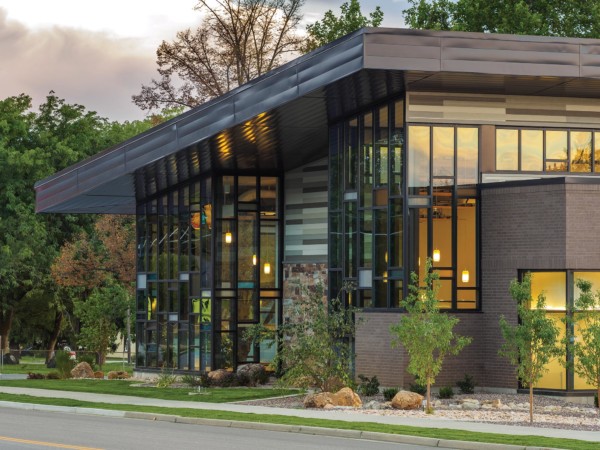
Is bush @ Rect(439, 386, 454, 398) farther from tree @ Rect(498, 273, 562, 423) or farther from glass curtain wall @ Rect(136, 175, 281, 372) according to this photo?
glass curtain wall @ Rect(136, 175, 281, 372)

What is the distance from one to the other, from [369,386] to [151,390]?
7.80m

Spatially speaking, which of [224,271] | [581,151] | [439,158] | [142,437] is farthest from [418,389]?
[224,271]

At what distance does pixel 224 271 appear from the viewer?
4234 centimetres

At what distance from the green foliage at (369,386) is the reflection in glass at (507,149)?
21.7ft

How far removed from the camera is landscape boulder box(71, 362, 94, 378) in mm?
46406

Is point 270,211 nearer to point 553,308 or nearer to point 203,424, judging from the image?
point 553,308

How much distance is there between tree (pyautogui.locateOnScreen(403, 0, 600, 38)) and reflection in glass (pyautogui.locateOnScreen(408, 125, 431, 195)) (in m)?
27.5

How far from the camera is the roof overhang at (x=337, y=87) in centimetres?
2978

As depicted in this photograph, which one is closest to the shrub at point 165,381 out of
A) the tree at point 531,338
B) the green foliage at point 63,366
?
the green foliage at point 63,366

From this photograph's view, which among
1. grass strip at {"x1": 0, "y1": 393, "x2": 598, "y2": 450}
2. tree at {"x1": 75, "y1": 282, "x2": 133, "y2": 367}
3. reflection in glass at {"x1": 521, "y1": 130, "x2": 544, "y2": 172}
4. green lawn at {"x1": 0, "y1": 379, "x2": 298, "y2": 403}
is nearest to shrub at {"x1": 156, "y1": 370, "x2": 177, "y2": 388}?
green lawn at {"x1": 0, "y1": 379, "x2": 298, "y2": 403}

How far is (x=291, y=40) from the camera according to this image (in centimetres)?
6406

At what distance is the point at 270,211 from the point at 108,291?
1880 cm

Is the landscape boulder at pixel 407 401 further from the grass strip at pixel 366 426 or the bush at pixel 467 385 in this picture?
the grass strip at pixel 366 426

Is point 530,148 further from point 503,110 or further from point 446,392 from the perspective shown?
point 446,392
